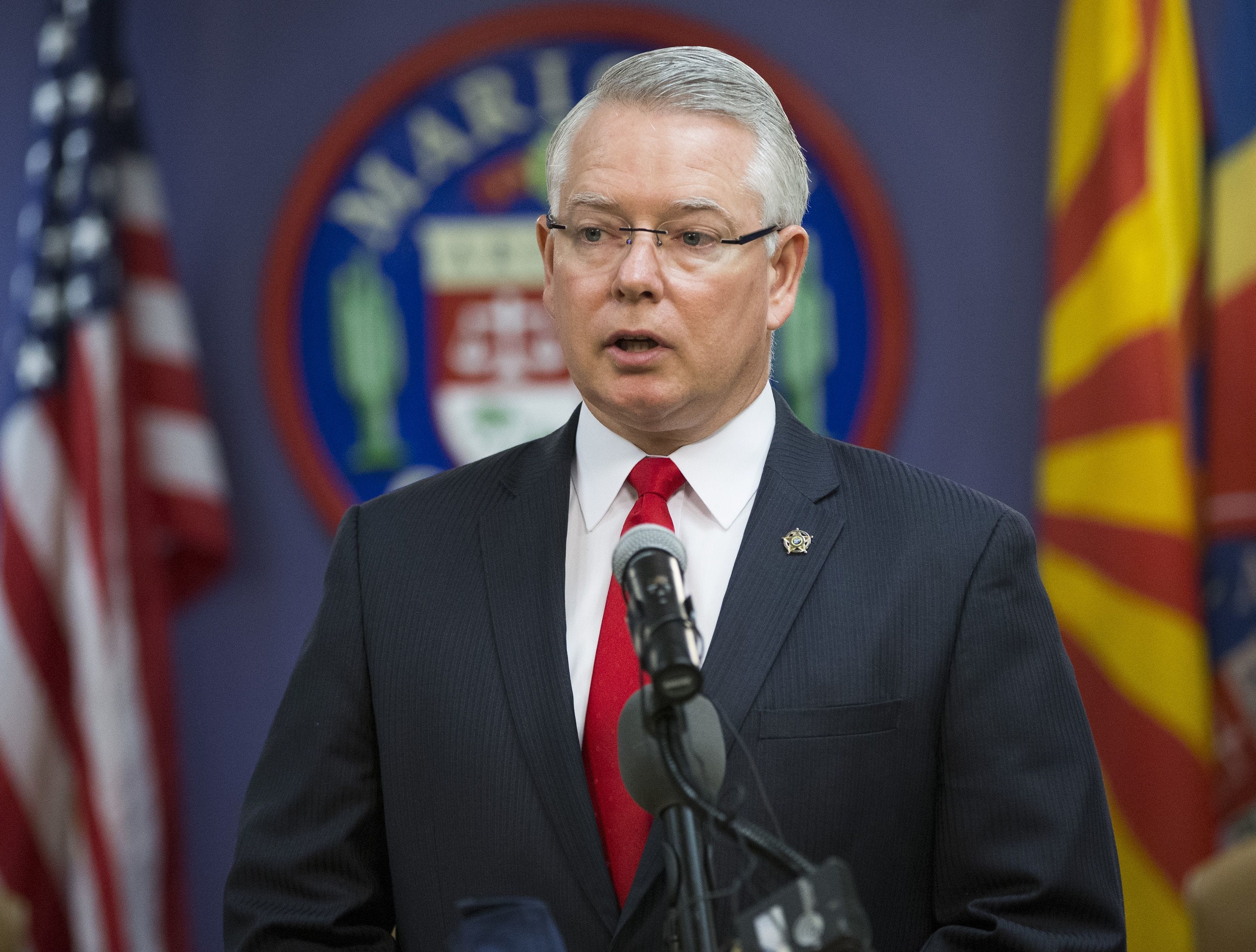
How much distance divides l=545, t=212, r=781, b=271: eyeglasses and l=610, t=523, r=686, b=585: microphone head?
1.66 ft

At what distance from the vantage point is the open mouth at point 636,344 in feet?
4.76

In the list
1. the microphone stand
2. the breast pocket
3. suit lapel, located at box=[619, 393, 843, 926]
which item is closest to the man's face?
suit lapel, located at box=[619, 393, 843, 926]

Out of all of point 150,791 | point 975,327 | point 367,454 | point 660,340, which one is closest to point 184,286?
point 367,454

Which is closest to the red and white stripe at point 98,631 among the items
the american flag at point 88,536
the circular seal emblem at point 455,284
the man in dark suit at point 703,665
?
the american flag at point 88,536

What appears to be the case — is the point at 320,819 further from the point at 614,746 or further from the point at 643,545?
the point at 643,545

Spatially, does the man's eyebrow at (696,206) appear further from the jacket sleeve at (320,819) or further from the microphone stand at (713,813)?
the microphone stand at (713,813)

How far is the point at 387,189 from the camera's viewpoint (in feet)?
10.5

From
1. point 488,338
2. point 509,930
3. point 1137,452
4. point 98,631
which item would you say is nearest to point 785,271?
point 509,930

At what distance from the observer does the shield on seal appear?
10.5ft

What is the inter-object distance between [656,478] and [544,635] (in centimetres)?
22

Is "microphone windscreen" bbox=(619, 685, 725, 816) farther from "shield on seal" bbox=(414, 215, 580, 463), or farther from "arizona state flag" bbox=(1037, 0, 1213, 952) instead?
"shield on seal" bbox=(414, 215, 580, 463)

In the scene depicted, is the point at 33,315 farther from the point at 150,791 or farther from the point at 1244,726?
the point at 1244,726

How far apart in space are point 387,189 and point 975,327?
145cm

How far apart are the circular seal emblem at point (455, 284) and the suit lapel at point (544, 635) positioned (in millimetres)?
1562
